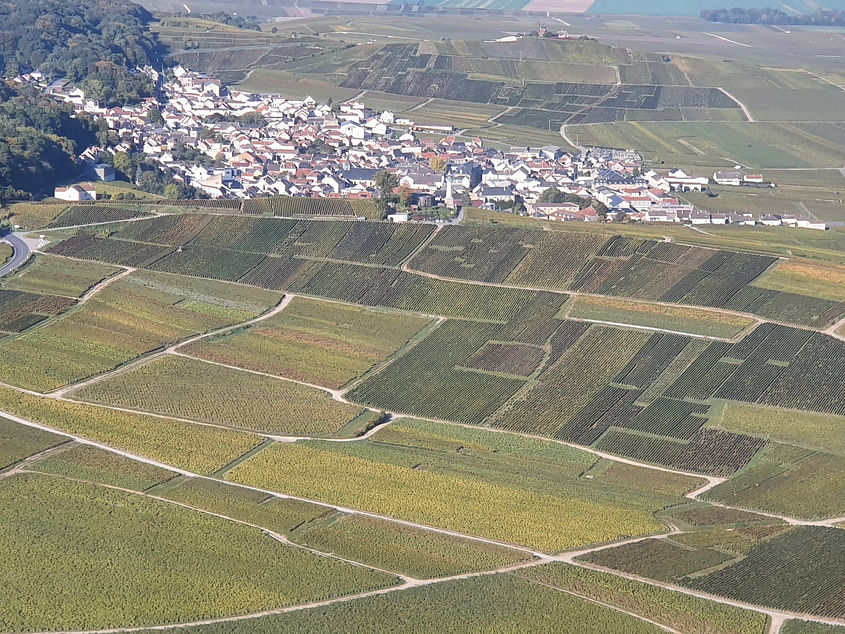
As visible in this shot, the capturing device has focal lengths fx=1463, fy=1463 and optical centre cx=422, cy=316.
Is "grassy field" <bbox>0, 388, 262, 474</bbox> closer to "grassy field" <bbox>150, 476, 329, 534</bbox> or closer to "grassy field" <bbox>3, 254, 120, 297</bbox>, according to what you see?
"grassy field" <bbox>150, 476, 329, 534</bbox>

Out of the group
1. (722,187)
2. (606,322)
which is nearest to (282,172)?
(722,187)

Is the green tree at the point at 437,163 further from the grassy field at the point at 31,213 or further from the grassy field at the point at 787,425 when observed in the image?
the grassy field at the point at 787,425

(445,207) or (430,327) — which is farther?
(445,207)

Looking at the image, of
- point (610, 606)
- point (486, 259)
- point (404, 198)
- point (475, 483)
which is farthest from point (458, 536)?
point (404, 198)

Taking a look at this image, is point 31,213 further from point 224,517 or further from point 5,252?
point 224,517

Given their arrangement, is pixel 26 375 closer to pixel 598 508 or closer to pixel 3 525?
pixel 3 525

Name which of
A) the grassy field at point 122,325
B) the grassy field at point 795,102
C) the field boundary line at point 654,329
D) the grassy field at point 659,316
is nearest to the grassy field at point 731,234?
the grassy field at point 659,316
